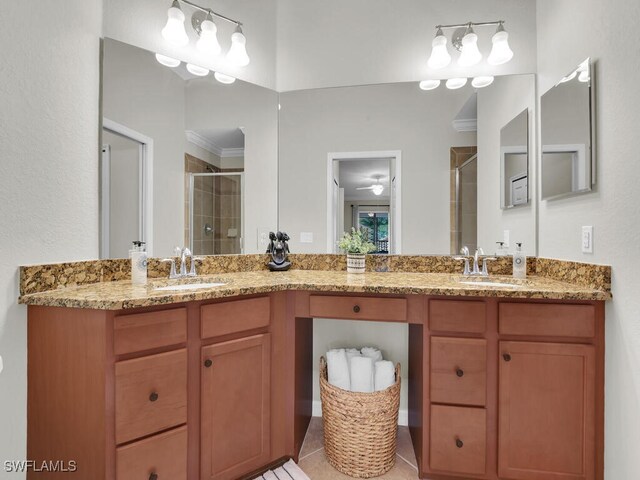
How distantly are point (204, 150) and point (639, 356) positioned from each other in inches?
85.5

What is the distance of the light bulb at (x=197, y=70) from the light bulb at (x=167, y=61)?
65mm

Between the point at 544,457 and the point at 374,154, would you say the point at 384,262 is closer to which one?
the point at 374,154

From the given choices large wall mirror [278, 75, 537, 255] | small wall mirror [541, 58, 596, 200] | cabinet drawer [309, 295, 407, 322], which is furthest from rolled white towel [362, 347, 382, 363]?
small wall mirror [541, 58, 596, 200]

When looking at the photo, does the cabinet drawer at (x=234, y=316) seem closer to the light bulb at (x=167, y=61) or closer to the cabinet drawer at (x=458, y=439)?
the cabinet drawer at (x=458, y=439)

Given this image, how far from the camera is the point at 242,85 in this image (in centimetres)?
215

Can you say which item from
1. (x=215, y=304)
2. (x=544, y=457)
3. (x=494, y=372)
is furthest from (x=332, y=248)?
(x=544, y=457)

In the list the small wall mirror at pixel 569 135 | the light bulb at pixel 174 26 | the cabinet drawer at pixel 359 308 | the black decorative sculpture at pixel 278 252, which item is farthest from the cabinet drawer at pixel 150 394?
the small wall mirror at pixel 569 135

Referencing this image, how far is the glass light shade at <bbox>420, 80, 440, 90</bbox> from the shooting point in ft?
6.90

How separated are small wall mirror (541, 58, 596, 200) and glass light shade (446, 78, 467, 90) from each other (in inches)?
17.1

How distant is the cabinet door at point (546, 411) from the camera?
141 centimetres

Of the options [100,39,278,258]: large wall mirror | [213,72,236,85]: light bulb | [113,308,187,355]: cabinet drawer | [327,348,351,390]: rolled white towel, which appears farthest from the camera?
[213,72,236,85]: light bulb

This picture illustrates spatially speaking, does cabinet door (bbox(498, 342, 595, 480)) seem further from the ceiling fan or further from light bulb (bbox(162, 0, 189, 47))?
light bulb (bbox(162, 0, 189, 47))

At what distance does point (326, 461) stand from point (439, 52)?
2.34m

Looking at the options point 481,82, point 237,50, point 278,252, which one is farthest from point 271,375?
point 481,82
